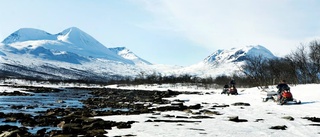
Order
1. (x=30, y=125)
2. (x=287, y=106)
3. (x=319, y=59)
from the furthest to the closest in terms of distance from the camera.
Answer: (x=319, y=59) < (x=287, y=106) < (x=30, y=125)

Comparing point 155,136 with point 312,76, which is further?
point 312,76

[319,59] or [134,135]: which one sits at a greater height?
[319,59]

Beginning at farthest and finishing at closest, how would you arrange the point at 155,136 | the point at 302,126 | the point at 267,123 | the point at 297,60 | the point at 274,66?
1. the point at 274,66
2. the point at 297,60
3. the point at 267,123
4. the point at 302,126
5. the point at 155,136

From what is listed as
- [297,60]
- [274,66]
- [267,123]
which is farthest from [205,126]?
[274,66]

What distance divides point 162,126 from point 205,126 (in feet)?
6.93

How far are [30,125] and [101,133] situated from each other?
6747mm

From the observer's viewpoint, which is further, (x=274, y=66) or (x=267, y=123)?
(x=274, y=66)

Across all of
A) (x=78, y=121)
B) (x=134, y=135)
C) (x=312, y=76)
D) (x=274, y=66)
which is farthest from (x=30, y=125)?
(x=274, y=66)

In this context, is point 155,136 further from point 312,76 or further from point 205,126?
point 312,76

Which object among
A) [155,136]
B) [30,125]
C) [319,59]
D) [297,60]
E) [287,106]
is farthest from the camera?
[297,60]

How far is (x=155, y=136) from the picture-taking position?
13938 mm

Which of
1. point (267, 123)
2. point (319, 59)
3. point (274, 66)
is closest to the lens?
point (267, 123)

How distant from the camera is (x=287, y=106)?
27.2 m

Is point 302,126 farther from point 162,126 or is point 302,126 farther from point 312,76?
point 312,76
